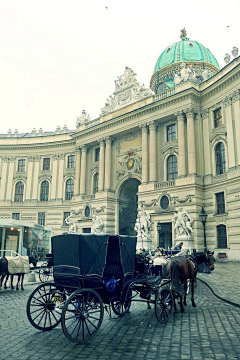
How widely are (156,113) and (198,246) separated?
1496cm

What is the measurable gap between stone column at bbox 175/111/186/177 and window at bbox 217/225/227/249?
239 inches

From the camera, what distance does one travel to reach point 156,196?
31.1 meters

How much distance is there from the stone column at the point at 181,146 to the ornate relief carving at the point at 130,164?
614 cm

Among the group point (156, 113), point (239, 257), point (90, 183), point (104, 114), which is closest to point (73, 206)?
point (90, 183)

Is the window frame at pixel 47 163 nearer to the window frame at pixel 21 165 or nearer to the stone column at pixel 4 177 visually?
the window frame at pixel 21 165

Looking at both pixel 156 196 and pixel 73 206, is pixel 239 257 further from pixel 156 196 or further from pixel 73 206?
pixel 73 206

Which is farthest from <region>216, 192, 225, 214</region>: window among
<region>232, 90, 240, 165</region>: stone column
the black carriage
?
the black carriage

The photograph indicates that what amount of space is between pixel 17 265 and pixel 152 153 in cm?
2314

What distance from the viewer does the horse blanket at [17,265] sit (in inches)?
465

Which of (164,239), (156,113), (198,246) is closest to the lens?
(198,246)

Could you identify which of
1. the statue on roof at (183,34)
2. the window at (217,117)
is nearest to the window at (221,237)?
the window at (217,117)

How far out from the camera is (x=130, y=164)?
36312 mm

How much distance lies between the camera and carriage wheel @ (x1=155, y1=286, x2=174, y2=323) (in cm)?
711

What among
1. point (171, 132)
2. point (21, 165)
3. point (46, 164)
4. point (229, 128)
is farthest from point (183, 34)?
point (21, 165)
